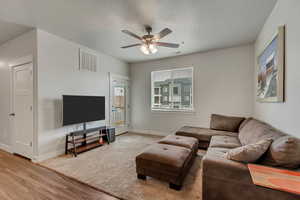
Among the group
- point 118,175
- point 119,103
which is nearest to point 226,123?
point 118,175

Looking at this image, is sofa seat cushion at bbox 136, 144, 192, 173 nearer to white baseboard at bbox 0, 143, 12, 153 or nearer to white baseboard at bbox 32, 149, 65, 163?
white baseboard at bbox 32, 149, 65, 163

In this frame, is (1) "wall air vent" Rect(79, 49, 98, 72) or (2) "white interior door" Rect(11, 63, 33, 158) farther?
(1) "wall air vent" Rect(79, 49, 98, 72)

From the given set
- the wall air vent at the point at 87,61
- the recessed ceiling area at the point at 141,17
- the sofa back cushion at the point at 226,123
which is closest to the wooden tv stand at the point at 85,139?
the wall air vent at the point at 87,61

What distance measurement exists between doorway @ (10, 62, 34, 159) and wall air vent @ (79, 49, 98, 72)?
3.59ft

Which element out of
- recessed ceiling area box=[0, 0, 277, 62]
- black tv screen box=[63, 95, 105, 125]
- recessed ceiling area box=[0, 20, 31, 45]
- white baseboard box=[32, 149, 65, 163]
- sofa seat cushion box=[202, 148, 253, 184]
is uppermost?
recessed ceiling area box=[0, 0, 277, 62]

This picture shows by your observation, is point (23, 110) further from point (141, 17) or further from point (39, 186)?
point (141, 17)

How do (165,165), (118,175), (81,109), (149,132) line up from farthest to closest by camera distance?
(149,132), (81,109), (118,175), (165,165)

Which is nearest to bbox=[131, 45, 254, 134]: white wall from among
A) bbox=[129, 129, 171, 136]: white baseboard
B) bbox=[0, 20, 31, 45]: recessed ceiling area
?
bbox=[129, 129, 171, 136]: white baseboard

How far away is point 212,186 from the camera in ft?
4.90

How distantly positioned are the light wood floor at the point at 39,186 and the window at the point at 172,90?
3.45m

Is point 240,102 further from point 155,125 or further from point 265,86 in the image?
point 155,125

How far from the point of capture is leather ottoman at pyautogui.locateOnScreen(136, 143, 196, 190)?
1.88 meters

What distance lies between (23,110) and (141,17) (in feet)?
10.7

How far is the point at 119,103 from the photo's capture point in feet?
16.5
